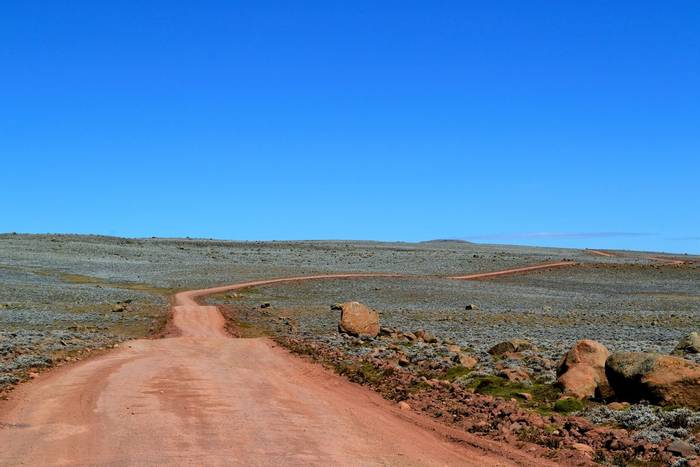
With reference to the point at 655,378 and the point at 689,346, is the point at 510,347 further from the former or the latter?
the point at 655,378

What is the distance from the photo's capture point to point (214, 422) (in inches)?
644

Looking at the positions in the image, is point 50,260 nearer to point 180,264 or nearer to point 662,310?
point 180,264

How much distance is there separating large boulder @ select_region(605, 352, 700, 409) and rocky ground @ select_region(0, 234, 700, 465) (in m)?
0.51

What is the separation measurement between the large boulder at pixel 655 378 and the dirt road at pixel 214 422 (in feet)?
16.3

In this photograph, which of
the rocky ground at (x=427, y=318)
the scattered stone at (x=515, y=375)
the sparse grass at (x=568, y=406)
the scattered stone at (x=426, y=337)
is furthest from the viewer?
the scattered stone at (x=426, y=337)

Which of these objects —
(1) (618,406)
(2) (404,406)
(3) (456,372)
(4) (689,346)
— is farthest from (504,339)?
(1) (618,406)

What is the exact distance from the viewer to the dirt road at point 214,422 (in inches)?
537

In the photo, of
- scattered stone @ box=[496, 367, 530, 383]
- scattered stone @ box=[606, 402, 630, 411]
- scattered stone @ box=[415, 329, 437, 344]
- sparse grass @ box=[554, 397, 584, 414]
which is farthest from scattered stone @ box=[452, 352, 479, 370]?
scattered stone @ box=[415, 329, 437, 344]

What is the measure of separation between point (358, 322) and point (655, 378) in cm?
2206

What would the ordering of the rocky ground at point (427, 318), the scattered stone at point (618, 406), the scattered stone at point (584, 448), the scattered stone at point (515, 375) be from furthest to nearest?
the scattered stone at point (515, 375) → the scattered stone at point (618, 406) → the rocky ground at point (427, 318) → the scattered stone at point (584, 448)

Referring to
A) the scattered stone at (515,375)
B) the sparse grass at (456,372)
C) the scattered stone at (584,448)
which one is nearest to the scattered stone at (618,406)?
the scattered stone at (584,448)

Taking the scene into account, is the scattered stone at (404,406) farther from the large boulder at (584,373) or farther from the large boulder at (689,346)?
the large boulder at (689,346)

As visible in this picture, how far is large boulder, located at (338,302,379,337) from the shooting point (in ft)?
127

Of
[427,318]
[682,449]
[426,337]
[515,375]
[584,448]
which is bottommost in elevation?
[427,318]
